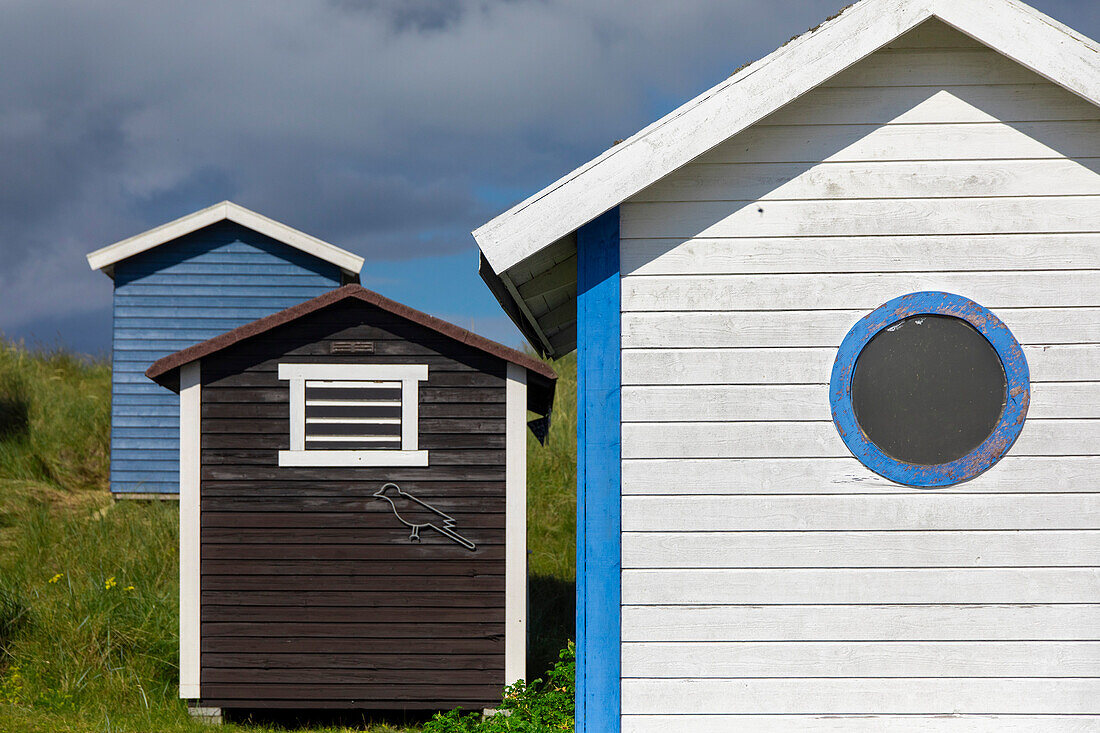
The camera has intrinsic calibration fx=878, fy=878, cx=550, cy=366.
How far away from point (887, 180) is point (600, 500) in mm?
1998

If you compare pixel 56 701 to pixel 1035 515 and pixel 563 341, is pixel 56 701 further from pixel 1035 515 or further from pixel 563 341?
pixel 1035 515

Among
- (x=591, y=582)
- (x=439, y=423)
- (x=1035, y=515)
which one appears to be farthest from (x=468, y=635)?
(x=1035, y=515)

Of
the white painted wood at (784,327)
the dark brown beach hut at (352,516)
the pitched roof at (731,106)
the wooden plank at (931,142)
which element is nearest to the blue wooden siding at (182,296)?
the dark brown beach hut at (352,516)

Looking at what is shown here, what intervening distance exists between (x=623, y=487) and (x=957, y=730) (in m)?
1.89

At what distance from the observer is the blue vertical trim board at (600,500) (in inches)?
159

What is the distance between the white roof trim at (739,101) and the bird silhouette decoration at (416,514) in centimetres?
371

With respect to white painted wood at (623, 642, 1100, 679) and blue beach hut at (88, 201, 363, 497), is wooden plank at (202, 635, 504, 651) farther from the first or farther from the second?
blue beach hut at (88, 201, 363, 497)

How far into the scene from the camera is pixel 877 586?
13.3 ft

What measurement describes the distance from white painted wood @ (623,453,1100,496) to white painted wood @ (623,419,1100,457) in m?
0.03

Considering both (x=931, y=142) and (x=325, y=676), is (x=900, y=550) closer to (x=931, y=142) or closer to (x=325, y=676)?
(x=931, y=142)

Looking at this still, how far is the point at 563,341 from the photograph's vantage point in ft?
21.5

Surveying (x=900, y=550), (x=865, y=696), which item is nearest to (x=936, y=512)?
(x=900, y=550)

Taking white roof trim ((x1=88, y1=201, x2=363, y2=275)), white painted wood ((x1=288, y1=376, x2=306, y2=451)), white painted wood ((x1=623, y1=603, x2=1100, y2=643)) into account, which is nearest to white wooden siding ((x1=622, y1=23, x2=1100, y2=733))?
white painted wood ((x1=623, y1=603, x2=1100, y2=643))

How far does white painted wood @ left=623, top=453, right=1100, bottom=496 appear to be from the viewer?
4.02 meters
